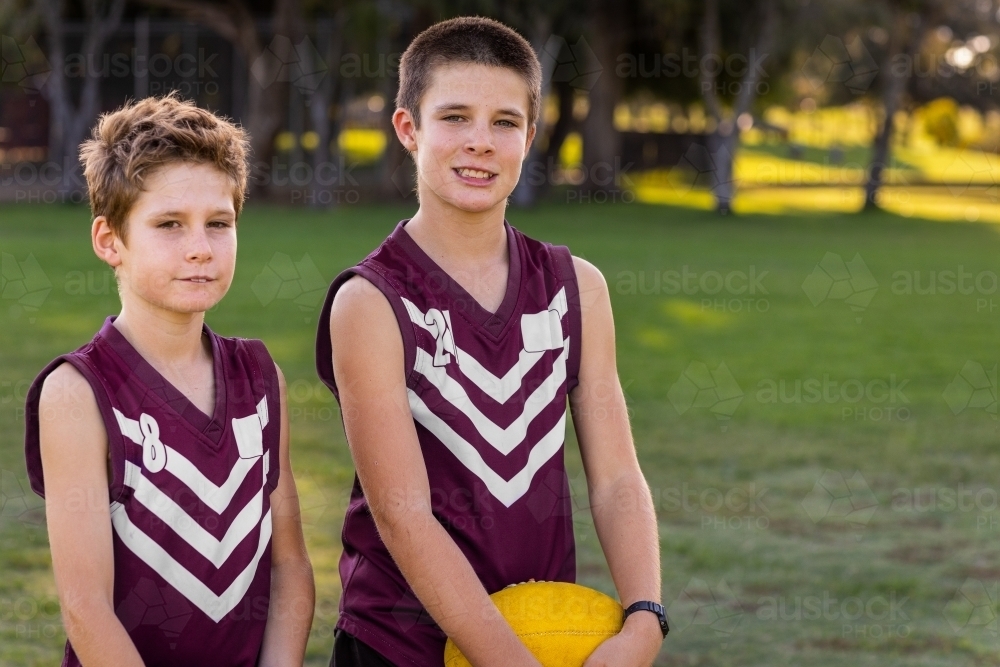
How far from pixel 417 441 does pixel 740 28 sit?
2531 centimetres

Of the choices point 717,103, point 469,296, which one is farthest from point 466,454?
point 717,103

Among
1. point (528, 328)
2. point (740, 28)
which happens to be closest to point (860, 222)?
point (740, 28)

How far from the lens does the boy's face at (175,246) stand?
235 centimetres

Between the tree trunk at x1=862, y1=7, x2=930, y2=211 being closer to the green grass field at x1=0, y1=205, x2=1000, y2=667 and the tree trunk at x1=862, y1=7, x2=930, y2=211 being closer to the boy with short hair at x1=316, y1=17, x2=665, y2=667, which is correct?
the green grass field at x1=0, y1=205, x2=1000, y2=667

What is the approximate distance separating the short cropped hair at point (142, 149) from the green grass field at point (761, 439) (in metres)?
2.08

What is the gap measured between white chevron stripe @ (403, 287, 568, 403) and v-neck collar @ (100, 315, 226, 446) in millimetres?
436

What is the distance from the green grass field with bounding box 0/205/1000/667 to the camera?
4.42 m

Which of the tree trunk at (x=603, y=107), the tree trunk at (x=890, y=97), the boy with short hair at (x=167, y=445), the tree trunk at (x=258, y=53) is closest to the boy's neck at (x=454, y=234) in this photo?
the boy with short hair at (x=167, y=445)

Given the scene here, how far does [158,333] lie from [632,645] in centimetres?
112

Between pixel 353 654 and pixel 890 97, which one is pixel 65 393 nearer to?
pixel 353 654

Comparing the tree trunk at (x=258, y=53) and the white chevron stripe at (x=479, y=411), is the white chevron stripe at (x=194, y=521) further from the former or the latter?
the tree trunk at (x=258, y=53)

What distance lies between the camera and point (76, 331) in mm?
9727

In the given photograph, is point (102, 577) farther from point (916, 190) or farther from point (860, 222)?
point (916, 190)

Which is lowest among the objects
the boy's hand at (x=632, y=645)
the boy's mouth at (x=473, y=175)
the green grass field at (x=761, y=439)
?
the green grass field at (x=761, y=439)
